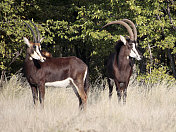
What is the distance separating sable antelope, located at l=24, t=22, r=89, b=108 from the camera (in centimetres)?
730

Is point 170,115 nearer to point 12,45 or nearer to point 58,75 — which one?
point 58,75

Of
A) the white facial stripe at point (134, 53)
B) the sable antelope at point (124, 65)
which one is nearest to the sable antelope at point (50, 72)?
the sable antelope at point (124, 65)

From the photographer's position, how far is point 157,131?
5.18 meters

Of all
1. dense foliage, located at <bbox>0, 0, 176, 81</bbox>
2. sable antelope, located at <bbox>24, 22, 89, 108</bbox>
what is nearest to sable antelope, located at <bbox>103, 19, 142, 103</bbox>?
sable antelope, located at <bbox>24, 22, 89, 108</bbox>

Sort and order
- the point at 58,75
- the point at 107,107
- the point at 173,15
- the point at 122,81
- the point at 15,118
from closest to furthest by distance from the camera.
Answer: the point at 15,118 < the point at 107,107 < the point at 58,75 < the point at 122,81 < the point at 173,15

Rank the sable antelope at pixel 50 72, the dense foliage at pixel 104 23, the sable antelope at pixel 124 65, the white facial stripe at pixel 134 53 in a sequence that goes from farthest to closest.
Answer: the dense foliage at pixel 104 23, the sable antelope at pixel 124 65, the white facial stripe at pixel 134 53, the sable antelope at pixel 50 72

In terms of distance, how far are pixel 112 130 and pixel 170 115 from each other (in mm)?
1674

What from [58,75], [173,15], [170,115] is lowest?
[170,115]

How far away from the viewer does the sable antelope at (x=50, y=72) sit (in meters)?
7.30

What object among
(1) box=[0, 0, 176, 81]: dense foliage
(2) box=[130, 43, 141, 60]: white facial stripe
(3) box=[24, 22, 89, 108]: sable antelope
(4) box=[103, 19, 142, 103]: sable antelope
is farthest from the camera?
(1) box=[0, 0, 176, 81]: dense foliage

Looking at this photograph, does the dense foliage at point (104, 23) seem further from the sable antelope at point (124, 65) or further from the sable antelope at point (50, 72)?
the sable antelope at point (50, 72)

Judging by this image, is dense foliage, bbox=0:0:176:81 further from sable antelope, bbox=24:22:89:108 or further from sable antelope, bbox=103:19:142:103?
sable antelope, bbox=24:22:89:108

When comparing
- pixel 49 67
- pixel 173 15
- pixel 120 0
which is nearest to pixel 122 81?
pixel 49 67

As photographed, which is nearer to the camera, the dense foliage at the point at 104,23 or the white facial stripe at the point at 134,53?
the white facial stripe at the point at 134,53
